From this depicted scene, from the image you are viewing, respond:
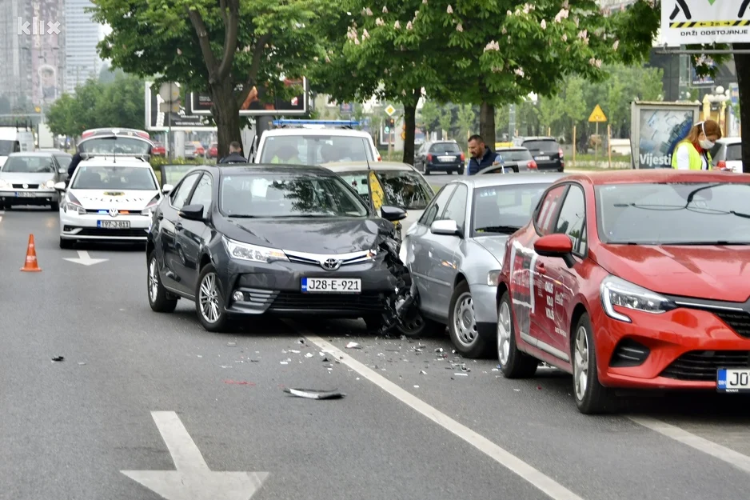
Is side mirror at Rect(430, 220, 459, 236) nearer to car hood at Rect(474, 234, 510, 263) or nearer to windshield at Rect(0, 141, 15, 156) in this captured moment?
car hood at Rect(474, 234, 510, 263)

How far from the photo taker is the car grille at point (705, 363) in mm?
8414

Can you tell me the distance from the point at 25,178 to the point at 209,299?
88.7 ft

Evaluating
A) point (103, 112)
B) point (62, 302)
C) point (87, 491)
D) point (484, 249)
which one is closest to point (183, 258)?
point (62, 302)

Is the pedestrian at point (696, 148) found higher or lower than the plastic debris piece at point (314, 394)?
higher

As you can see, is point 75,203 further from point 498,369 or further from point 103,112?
point 103,112

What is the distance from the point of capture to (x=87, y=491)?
662 centimetres

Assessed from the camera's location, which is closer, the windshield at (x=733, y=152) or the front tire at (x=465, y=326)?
the front tire at (x=465, y=326)

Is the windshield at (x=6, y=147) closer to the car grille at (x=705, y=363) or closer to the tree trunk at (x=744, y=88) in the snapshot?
the tree trunk at (x=744, y=88)

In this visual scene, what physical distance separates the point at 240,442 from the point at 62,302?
8.73 meters

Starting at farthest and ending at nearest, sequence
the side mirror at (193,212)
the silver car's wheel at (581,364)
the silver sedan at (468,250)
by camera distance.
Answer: the side mirror at (193,212) → the silver sedan at (468,250) → the silver car's wheel at (581,364)

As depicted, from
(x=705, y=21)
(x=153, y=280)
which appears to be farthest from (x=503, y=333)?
(x=153, y=280)

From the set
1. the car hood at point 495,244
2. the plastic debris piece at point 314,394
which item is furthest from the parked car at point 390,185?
the plastic debris piece at point 314,394

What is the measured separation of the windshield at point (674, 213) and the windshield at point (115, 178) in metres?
17.2

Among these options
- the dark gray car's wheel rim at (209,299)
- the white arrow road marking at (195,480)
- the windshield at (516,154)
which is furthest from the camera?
the windshield at (516,154)
